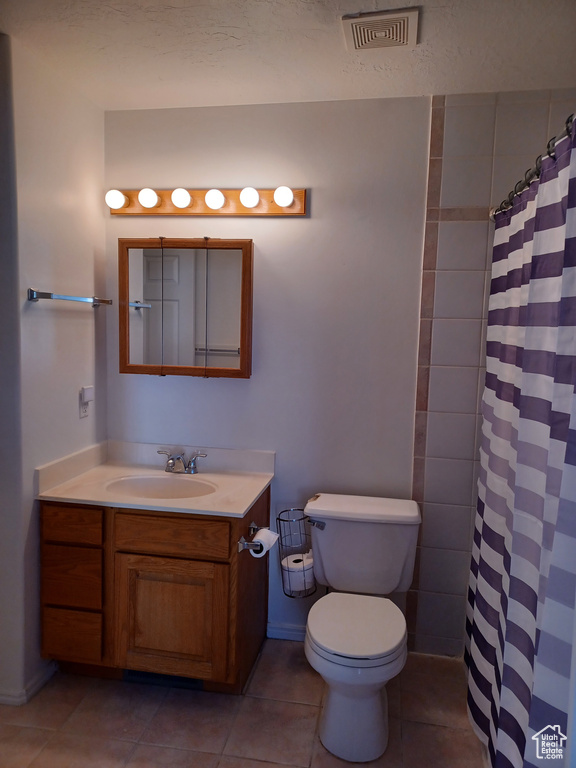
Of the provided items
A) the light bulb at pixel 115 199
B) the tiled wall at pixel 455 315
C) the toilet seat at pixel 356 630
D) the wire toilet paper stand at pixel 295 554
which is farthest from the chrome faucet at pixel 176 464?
the light bulb at pixel 115 199

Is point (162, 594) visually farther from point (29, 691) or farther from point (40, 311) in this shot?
point (40, 311)

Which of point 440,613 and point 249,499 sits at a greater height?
point 249,499

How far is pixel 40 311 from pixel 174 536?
994 millimetres

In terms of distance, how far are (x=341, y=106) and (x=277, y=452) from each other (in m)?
1.52

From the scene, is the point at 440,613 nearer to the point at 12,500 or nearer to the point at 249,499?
the point at 249,499

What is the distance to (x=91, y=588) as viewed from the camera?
2041mm

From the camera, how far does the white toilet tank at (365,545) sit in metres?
2.10

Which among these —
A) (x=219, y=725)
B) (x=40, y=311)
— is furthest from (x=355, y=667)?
(x=40, y=311)

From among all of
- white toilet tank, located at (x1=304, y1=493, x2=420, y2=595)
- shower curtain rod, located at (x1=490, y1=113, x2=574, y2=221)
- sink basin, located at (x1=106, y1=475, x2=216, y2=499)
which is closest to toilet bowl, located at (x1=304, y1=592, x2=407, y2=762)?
white toilet tank, located at (x1=304, y1=493, x2=420, y2=595)

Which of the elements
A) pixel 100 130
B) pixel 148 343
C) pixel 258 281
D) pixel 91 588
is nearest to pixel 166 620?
pixel 91 588

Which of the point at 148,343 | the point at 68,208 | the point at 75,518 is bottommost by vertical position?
the point at 75,518

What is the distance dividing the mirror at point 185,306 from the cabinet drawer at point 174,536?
652 millimetres

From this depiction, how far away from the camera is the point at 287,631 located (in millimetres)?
2455

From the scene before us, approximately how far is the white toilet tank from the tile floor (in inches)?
17.4
